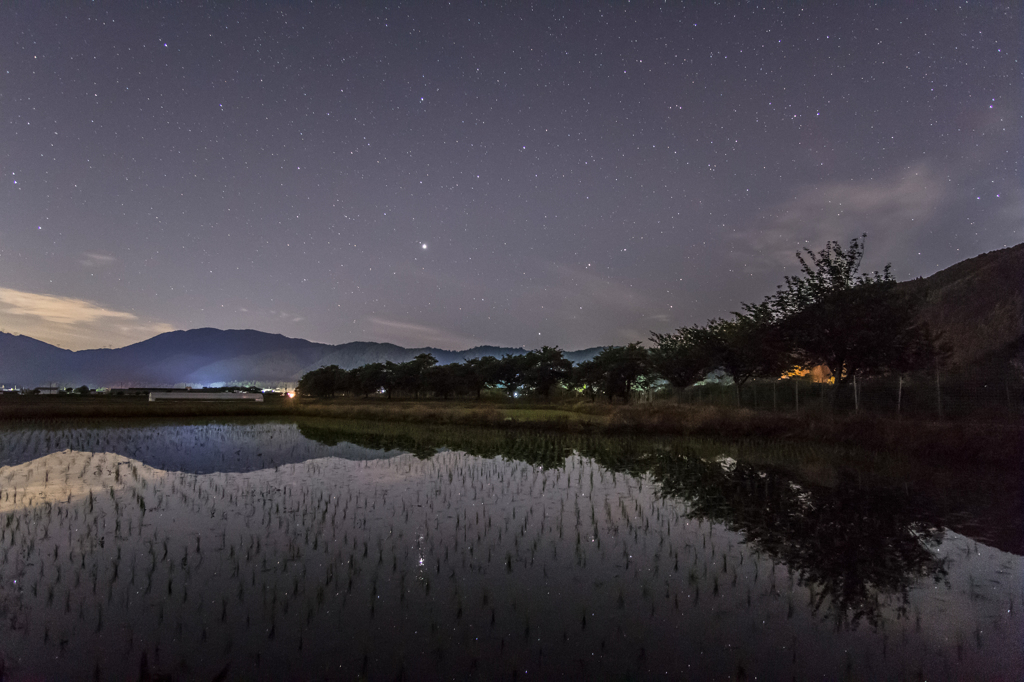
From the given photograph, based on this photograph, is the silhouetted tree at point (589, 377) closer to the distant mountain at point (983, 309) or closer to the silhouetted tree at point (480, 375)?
the silhouetted tree at point (480, 375)

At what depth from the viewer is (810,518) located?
12141mm

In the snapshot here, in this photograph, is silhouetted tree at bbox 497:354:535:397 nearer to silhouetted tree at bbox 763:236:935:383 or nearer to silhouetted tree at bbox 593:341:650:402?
silhouetted tree at bbox 593:341:650:402

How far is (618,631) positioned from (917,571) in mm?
6361

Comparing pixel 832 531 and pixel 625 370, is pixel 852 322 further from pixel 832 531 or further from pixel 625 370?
pixel 625 370

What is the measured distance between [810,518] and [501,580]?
853 centimetres

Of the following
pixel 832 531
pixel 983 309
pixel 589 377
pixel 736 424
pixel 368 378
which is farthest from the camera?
pixel 368 378

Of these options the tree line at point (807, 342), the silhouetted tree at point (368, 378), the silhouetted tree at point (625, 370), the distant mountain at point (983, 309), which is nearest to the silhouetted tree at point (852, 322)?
the tree line at point (807, 342)

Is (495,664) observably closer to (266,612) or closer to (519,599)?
(519,599)

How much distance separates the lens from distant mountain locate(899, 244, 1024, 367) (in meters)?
44.3

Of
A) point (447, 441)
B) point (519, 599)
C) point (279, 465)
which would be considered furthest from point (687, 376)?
point (519, 599)

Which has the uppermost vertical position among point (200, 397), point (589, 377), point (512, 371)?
point (512, 371)

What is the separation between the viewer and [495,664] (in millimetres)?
6039

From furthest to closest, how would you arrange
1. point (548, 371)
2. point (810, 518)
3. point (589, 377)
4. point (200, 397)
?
point (200, 397) < point (548, 371) < point (589, 377) < point (810, 518)

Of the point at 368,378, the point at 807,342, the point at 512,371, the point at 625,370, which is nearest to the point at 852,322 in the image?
the point at 807,342
